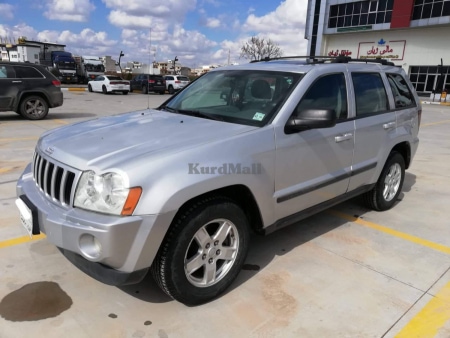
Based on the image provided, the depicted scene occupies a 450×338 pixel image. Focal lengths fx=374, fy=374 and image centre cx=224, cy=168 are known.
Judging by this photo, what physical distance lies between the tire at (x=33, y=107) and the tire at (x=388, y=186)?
10.1 m

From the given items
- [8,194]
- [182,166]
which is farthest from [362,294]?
[8,194]

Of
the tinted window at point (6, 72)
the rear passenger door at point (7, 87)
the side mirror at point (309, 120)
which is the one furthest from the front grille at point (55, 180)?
the tinted window at point (6, 72)

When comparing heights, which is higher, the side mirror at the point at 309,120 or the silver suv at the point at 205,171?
the side mirror at the point at 309,120

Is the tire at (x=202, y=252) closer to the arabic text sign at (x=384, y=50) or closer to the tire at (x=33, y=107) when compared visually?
the tire at (x=33, y=107)

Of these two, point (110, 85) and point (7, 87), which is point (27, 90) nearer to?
point (7, 87)

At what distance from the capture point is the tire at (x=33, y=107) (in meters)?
11.0

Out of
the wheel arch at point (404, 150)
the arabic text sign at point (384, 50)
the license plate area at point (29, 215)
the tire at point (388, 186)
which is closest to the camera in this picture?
the license plate area at point (29, 215)

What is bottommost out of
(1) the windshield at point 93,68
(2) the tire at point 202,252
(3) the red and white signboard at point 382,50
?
(2) the tire at point 202,252

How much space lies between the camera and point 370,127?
3.93 m

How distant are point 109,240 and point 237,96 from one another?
194cm

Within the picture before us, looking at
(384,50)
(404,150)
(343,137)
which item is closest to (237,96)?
(343,137)

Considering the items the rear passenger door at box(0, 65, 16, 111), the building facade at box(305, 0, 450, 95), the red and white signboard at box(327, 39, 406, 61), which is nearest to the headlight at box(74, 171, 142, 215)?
the rear passenger door at box(0, 65, 16, 111)

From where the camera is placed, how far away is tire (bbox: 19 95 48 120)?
10953 millimetres

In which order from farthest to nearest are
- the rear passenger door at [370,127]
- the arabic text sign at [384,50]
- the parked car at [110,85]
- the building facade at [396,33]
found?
1. the arabic text sign at [384,50]
2. the building facade at [396,33]
3. the parked car at [110,85]
4. the rear passenger door at [370,127]
